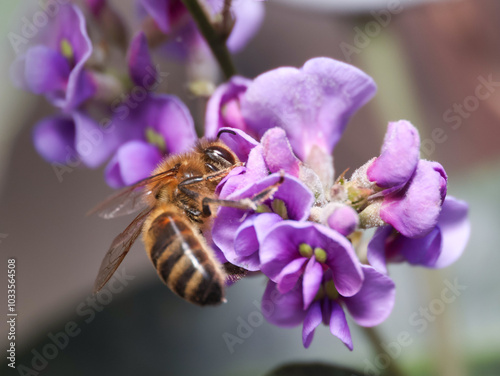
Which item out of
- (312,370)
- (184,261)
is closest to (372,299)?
(184,261)

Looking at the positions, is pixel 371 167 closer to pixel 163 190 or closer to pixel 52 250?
pixel 163 190

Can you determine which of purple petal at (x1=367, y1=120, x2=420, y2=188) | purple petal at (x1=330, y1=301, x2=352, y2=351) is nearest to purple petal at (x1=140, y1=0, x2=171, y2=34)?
purple petal at (x1=367, y1=120, x2=420, y2=188)

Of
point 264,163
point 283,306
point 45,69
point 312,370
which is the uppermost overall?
point 45,69

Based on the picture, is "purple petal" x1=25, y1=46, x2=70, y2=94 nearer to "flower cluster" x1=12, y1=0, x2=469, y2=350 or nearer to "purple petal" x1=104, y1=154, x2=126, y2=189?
"flower cluster" x1=12, y1=0, x2=469, y2=350

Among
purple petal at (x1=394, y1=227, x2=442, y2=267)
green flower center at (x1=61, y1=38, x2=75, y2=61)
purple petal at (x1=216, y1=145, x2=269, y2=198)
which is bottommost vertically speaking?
purple petal at (x1=394, y1=227, x2=442, y2=267)

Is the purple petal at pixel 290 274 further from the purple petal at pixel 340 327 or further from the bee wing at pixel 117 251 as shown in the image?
the bee wing at pixel 117 251

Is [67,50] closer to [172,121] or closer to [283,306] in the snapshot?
[172,121]

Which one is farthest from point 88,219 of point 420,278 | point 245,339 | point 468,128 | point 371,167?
point 371,167
